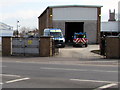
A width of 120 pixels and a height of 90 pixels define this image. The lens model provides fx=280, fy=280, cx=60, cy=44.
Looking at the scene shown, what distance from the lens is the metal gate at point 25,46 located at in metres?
26.8

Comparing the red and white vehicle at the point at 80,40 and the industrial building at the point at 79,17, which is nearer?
the red and white vehicle at the point at 80,40

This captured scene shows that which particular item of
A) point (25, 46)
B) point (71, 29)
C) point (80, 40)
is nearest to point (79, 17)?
point (71, 29)

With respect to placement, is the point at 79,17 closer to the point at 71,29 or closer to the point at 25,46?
the point at 71,29

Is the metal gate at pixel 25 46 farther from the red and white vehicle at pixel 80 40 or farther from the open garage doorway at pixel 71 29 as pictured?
the open garage doorway at pixel 71 29

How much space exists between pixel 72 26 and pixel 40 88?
55.2 meters

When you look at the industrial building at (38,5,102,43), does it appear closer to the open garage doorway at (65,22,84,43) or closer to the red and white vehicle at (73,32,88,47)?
the open garage doorway at (65,22,84,43)

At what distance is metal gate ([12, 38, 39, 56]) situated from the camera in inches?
1054

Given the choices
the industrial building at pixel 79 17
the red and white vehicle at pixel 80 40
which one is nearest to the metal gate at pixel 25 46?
the red and white vehicle at pixel 80 40

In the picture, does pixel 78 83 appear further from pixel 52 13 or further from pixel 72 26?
pixel 72 26

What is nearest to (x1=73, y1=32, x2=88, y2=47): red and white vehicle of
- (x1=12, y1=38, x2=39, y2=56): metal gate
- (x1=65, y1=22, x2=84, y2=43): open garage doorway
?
(x1=65, y1=22, x2=84, y2=43): open garage doorway

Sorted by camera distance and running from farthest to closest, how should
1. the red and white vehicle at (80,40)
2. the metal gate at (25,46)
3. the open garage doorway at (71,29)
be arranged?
the open garage doorway at (71,29) → the red and white vehicle at (80,40) → the metal gate at (25,46)

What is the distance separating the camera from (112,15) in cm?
10825

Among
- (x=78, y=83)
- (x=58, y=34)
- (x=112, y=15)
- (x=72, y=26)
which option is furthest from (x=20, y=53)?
(x=112, y=15)

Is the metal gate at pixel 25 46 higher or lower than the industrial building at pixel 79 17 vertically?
lower
